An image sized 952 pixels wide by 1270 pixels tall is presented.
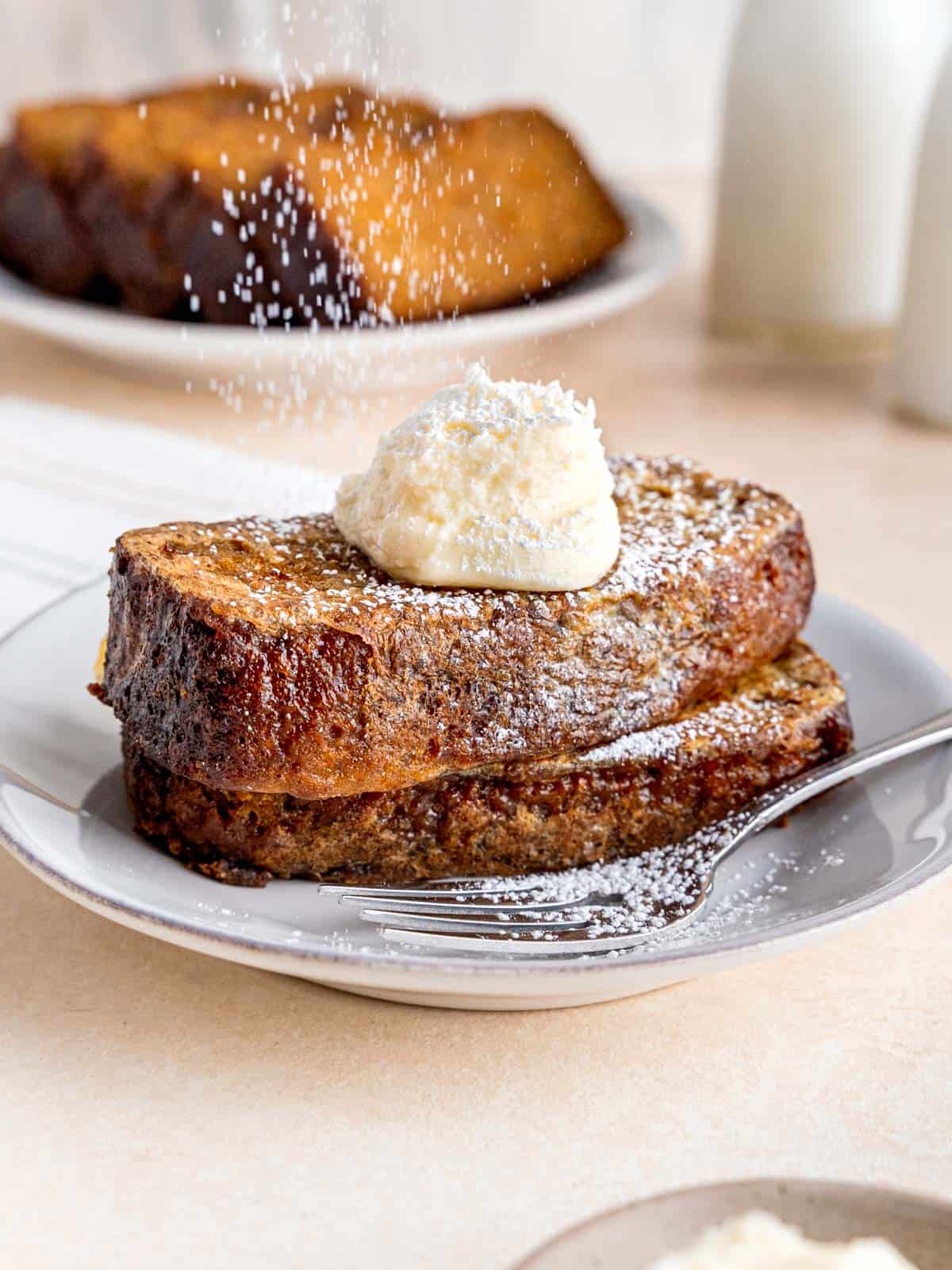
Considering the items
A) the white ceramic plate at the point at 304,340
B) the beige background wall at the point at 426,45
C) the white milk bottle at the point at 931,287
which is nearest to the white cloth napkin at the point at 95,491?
the white ceramic plate at the point at 304,340

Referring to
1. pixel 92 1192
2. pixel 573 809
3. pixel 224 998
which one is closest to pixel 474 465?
pixel 573 809

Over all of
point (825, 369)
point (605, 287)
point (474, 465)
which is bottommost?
point (825, 369)

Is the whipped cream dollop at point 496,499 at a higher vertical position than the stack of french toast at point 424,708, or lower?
higher

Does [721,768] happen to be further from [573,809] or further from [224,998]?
[224,998]

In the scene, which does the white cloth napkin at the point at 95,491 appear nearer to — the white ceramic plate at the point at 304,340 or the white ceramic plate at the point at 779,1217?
the white ceramic plate at the point at 304,340

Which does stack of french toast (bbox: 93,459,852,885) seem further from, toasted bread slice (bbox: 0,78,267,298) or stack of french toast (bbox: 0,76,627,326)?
toasted bread slice (bbox: 0,78,267,298)

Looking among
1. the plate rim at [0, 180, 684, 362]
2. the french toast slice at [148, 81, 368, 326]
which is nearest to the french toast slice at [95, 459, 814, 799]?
the plate rim at [0, 180, 684, 362]
